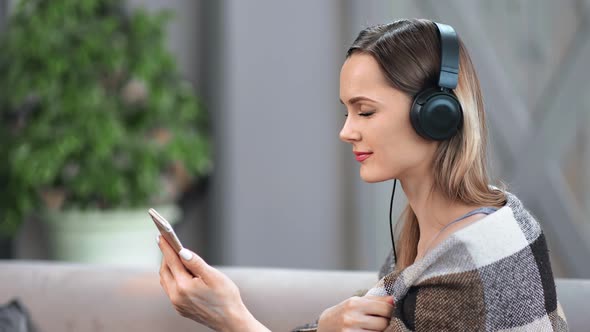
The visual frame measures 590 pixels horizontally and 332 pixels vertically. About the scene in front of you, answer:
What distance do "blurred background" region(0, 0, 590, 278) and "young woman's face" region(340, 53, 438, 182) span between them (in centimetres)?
219

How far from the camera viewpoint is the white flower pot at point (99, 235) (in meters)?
3.60

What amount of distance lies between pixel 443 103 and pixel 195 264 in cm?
44

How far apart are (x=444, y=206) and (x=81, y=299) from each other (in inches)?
33.6

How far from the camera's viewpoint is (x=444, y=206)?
122cm

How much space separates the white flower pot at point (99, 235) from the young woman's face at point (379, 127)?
2567 millimetres

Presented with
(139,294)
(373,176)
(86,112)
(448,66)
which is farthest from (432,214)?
(86,112)

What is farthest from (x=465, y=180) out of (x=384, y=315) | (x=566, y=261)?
(x=566, y=261)

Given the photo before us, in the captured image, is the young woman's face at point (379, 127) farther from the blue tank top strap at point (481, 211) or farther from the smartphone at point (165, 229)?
the smartphone at point (165, 229)

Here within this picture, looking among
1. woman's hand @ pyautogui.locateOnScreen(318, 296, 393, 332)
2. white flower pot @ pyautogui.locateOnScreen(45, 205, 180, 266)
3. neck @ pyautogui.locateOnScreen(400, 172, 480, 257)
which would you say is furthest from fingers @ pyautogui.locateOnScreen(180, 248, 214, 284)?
white flower pot @ pyautogui.locateOnScreen(45, 205, 180, 266)

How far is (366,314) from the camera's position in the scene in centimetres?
115

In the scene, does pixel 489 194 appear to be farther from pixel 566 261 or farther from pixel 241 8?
pixel 241 8

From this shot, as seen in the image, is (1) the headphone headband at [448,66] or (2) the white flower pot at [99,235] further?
(2) the white flower pot at [99,235]

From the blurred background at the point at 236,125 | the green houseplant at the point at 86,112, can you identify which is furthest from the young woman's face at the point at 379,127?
the green houseplant at the point at 86,112

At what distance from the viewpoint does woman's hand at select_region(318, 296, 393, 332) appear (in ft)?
3.74
